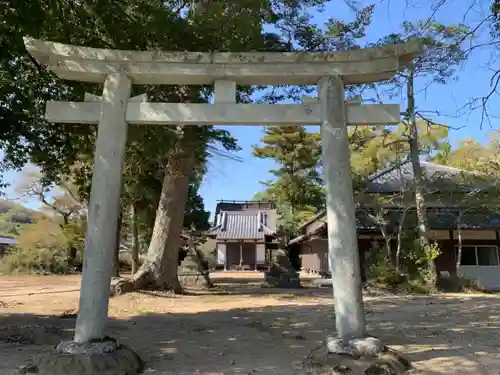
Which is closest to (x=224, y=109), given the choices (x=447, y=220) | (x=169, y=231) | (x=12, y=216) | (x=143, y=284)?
(x=169, y=231)

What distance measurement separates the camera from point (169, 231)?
14930mm

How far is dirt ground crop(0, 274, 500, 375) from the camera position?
204 inches

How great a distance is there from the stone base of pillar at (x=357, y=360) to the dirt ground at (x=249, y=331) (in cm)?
27

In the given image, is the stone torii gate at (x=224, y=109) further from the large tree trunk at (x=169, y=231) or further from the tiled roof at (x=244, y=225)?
the tiled roof at (x=244, y=225)

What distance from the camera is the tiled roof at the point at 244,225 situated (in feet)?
114

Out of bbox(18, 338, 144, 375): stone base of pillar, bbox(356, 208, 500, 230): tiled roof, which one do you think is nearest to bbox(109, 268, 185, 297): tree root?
bbox(356, 208, 500, 230): tiled roof

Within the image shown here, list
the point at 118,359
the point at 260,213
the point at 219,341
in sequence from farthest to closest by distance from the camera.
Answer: the point at 260,213, the point at 219,341, the point at 118,359

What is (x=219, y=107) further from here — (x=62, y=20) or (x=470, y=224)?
(x=470, y=224)

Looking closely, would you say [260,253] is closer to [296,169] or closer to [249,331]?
[296,169]

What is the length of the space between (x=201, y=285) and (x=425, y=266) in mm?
9367

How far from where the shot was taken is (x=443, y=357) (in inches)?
210

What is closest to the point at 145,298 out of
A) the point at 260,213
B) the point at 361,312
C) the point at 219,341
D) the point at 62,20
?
the point at 219,341

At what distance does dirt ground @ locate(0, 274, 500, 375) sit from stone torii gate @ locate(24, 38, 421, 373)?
126 cm

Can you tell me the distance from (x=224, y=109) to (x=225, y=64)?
59 cm
